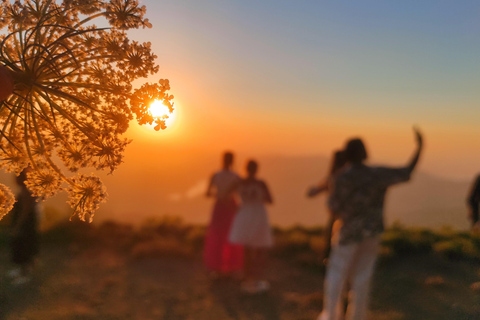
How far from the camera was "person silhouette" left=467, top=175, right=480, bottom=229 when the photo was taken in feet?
21.0

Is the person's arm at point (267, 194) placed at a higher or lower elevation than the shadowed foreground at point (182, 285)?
higher

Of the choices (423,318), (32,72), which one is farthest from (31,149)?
(423,318)

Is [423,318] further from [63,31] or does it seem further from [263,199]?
[63,31]

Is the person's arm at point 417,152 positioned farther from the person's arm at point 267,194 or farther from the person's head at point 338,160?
the person's arm at point 267,194

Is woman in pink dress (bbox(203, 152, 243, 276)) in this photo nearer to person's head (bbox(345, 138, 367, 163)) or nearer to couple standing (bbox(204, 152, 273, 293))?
couple standing (bbox(204, 152, 273, 293))

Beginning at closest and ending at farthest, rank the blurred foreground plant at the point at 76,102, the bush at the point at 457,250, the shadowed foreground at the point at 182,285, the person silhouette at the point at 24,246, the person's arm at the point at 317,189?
the blurred foreground plant at the point at 76,102 → the person's arm at the point at 317,189 → the shadowed foreground at the point at 182,285 → the person silhouette at the point at 24,246 → the bush at the point at 457,250

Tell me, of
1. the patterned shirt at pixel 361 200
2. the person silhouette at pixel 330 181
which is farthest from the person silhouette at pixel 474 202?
the patterned shirt at pixel 361 200

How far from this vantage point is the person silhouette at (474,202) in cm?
640

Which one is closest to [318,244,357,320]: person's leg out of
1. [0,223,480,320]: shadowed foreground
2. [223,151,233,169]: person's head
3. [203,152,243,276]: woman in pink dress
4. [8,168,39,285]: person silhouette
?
[0,223,480,320]: shadowed foreground

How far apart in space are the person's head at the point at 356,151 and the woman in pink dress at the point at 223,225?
9.90ft

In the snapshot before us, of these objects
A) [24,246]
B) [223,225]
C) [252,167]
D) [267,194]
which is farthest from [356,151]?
[24,246]

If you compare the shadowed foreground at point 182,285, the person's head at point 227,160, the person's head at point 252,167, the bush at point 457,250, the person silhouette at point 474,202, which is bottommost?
the shadowed foreground at point 182,285

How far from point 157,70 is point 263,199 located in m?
6.05

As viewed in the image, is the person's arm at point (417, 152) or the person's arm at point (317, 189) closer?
the person's arm at point (417, 152)
